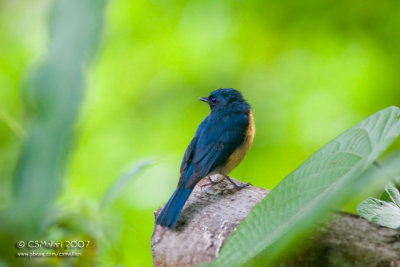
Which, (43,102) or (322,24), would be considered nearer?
(43,102)

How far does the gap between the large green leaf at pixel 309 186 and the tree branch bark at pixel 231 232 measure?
250 millimetres

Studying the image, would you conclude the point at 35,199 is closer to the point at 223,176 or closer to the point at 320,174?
the point at 320,174

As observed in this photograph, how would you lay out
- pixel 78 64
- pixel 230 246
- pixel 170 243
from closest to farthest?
pixel 78 64 < pixel 230 246 < pixel 170 243

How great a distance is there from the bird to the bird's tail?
10mm

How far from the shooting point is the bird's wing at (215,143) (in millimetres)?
2121

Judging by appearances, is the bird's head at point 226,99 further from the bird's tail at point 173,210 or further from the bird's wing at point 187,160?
the bird's tail at point 173,210

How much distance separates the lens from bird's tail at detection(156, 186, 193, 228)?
1563 mm

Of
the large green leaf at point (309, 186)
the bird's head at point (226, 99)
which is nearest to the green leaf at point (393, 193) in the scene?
the large green leaf at point (309, 186)

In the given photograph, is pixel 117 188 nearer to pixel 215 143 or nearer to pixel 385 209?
pixel 385 209

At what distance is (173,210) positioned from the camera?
1.62 m

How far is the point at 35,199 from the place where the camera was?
36 cm

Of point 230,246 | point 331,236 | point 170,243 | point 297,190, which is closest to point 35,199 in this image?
point 230,246

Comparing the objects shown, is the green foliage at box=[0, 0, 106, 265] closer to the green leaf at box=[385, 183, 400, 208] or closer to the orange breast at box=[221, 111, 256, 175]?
the green leaf at box=[385, 183, 400, 208]

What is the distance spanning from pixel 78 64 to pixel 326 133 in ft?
9.89
